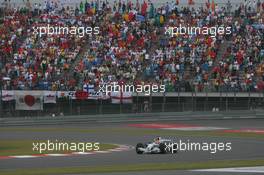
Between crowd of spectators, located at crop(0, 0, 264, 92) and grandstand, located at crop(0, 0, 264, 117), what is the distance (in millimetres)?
54

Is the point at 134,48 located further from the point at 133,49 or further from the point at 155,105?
the point at 155,105

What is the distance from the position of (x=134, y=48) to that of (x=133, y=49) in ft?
0.50

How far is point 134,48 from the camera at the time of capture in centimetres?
4747

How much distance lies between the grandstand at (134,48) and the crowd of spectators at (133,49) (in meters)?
0.05

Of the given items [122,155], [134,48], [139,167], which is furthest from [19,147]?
[134,48]

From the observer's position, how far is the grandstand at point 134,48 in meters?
43.8

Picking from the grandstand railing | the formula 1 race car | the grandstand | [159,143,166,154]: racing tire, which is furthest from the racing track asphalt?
the grandstand

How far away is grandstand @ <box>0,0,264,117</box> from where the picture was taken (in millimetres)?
43844

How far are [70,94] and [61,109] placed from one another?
925 millimetres

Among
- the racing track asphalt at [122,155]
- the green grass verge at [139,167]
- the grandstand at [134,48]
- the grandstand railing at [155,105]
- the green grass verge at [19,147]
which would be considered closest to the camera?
the green grass verge at [139,167]

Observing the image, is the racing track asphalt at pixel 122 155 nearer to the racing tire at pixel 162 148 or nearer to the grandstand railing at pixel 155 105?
the racing tire at pixel 162 148

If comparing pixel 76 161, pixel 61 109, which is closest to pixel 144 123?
pixel 61 109

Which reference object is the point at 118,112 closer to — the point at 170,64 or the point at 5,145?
the point at 170,64

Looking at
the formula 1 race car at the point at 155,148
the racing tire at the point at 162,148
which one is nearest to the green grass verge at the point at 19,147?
the formula 1 race car at the point at 155,148
